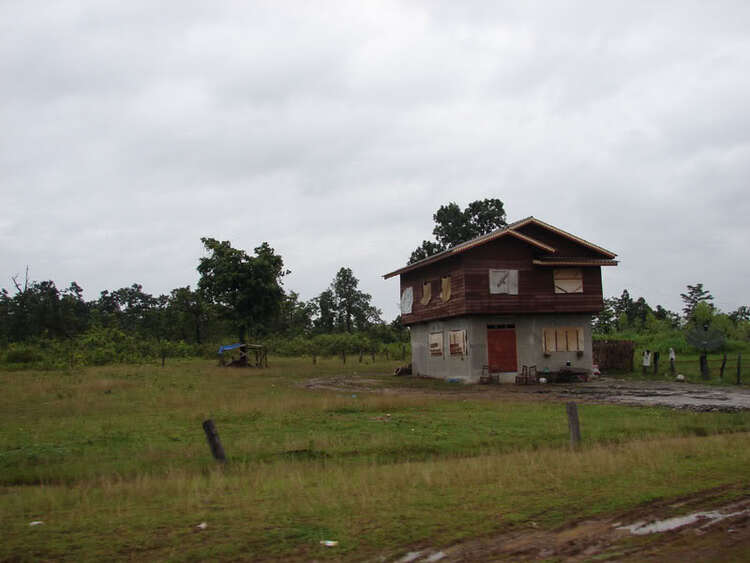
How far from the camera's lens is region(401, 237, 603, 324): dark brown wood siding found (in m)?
34.4

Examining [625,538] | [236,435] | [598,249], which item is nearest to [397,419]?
[236,435]

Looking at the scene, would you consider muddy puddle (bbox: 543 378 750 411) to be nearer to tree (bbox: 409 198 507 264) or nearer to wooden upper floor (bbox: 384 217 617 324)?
wooden upper floor (bbox: 384 217 617 324)

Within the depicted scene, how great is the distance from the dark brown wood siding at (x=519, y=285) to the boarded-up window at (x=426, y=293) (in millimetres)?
2476

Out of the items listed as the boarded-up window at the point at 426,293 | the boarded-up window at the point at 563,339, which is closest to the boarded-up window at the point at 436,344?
the boarded-up window at the point at 426,293

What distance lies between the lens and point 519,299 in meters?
34.9

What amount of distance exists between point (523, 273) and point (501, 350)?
13.6 feet

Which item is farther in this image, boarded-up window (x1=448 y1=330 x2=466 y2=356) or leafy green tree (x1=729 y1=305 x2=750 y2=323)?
leafy green tree (x1=729 y1=305 x2=750 y2=323)

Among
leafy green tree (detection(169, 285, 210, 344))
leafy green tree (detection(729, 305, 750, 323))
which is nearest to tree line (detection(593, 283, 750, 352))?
leafy green tree (detection(729, 305, 750, 323))

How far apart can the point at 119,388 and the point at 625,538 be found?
25815 mm

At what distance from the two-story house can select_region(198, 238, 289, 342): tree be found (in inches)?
764

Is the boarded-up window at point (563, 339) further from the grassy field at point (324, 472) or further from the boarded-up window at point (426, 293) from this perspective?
the grassy field at point (324, 472)

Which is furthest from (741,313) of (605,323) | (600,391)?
(600,391)

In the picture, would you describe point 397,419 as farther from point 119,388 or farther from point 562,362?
point 562,362

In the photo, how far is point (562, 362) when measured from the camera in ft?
117
